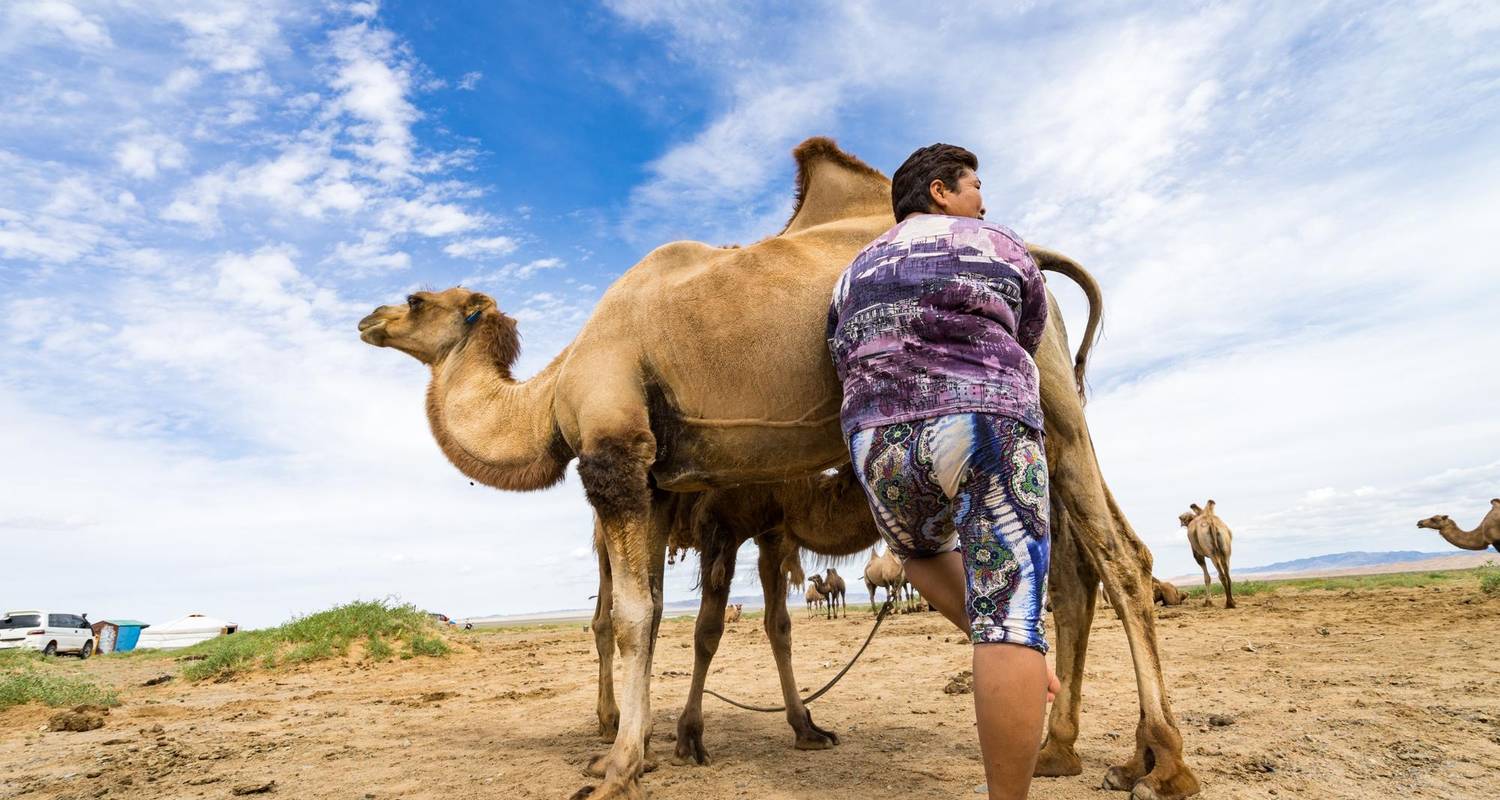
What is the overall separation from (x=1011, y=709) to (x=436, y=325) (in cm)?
521

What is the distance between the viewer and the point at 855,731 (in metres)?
5.97

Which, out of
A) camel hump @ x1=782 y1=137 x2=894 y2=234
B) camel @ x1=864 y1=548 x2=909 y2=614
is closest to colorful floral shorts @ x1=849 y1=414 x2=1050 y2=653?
camel hump @ x1=782 y1=137 x2=894 y2=234

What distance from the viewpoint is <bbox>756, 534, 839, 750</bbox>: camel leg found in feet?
18.0

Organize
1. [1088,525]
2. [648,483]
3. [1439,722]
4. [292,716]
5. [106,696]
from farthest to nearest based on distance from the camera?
[106,696] < [292,716] < [1439,722] < [648,483] < [1088,525]

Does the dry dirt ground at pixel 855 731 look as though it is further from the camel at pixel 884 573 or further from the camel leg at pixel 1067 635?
the camel at pixel 884 573

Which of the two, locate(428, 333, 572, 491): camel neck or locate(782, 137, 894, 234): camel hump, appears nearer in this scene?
locate(782, 137, 894, 234): camel hump

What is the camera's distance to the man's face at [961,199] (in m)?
3.11

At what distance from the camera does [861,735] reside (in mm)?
5793

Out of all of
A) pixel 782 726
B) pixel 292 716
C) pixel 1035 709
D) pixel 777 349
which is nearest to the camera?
pixel 1035 709

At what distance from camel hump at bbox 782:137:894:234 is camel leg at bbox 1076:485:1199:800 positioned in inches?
81.8

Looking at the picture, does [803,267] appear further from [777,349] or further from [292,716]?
[292,716]

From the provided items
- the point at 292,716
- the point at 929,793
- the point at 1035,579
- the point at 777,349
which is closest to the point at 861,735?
the point at 929,793

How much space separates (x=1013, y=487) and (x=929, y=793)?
230 cm

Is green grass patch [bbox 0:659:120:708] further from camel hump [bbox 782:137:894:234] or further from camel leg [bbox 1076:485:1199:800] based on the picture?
camel leg [bbox 1076:485:1199:800]
